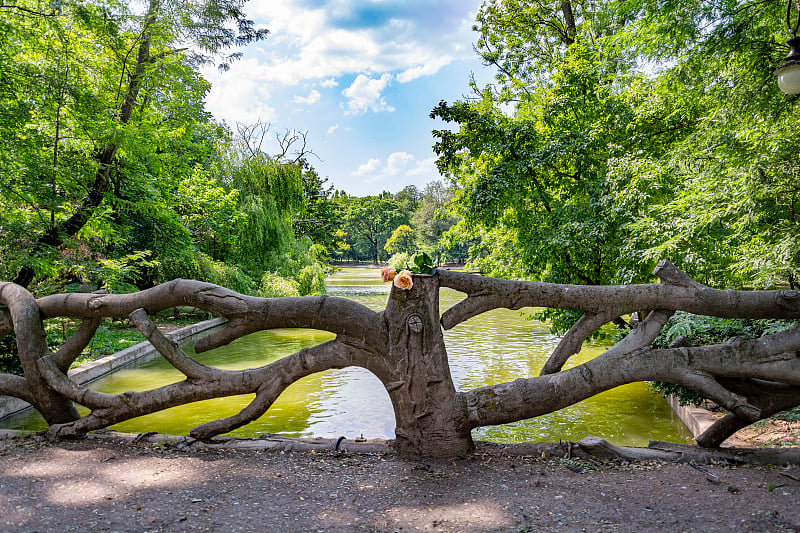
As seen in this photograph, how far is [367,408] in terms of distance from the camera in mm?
7301

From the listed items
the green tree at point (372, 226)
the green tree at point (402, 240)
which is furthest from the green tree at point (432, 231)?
the green tree at point (372, 226)

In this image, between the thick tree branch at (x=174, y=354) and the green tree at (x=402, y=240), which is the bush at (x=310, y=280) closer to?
the thick tree branch at (x=174, y=354)

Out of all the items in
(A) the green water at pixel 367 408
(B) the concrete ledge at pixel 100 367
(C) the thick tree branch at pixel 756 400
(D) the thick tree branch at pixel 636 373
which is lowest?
(A) the green water at pixel 367 408

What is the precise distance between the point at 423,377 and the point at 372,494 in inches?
36.3

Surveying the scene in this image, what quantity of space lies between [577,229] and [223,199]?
36.1ft

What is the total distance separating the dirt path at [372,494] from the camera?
2.85 meters

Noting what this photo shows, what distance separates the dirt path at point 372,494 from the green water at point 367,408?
2316mm

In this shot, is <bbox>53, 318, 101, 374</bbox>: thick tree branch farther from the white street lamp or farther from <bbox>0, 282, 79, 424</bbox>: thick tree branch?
the white street lamp

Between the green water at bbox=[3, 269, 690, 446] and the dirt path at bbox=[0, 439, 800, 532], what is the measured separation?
2.32 metres

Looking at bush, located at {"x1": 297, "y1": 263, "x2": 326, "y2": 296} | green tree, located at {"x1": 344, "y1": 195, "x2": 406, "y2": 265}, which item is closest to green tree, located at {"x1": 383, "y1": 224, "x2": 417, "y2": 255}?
green tree, located at {"x1": 344, "y1": 195, "x2": 406, "y2": 265}

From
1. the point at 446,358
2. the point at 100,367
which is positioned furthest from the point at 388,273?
the point at 100,367

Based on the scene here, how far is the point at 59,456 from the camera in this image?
13.2ft

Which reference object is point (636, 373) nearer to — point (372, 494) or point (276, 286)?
point (372, 494)

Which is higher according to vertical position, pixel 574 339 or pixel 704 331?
pixel 574 339
